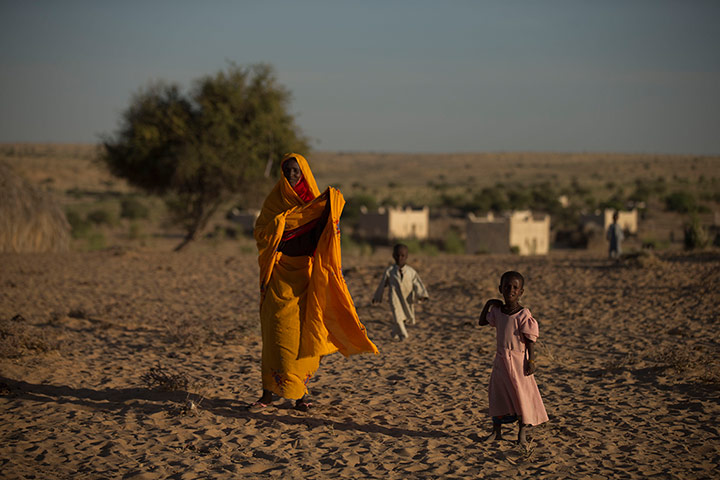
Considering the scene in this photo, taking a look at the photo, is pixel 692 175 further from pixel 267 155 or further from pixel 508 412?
pixel 508 412

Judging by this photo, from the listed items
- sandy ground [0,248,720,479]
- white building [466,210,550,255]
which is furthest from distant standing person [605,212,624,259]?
white building [466,210,550,255]

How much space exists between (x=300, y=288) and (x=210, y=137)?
42.8 feet

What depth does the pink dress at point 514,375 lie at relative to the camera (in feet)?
15.1

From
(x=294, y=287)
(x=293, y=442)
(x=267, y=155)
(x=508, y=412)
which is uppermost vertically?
(x=267, y=155)

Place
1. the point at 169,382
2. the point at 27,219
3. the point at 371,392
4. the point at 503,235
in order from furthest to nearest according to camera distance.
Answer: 1. the point at 503,235
2. the point at 27,219
3. the point at 371,392
4. the point at 169,382

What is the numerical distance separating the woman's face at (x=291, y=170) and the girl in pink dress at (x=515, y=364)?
1.88 metres

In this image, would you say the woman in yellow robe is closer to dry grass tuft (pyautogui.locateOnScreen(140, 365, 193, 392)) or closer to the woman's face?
the woman's face

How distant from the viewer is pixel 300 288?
5.45 meters

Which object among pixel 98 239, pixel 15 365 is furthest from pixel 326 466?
pixel 98 239

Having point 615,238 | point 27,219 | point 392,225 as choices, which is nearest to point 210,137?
point 27,219

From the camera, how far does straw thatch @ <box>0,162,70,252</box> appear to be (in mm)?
16891

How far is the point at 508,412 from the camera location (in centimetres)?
473

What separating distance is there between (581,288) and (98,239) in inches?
643

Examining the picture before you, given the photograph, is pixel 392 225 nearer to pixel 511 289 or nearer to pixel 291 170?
pixel 291 170
